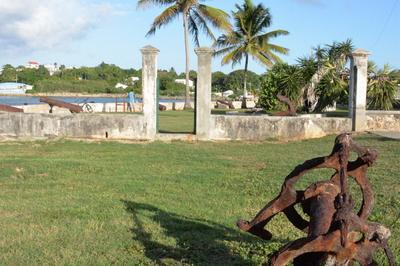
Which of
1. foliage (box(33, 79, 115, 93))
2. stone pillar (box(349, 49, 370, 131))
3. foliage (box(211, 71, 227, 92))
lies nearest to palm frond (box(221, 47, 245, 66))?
stone pillar (box(349, 49, 370, 131))

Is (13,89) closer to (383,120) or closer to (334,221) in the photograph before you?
(383,120)

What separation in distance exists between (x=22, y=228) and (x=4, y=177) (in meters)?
3.25

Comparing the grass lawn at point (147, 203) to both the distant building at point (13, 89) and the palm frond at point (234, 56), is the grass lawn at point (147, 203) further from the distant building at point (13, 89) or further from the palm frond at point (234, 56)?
the distant building at point (13, 89)

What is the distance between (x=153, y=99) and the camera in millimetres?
13797

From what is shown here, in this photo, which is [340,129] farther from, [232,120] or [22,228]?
[22,228]

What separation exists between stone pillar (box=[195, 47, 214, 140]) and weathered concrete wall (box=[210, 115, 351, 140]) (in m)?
0.23

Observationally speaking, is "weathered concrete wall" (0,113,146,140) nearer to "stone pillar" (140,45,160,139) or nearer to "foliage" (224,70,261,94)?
"stone pillar" (140,45,160,139)

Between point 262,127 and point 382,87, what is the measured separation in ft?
17.9

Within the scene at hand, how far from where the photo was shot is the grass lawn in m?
4.61

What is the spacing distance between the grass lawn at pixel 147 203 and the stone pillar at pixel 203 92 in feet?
7.62

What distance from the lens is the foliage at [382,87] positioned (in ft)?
56.6

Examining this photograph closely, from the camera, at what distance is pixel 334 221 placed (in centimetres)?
267

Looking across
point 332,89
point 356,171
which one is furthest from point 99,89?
point 356,171

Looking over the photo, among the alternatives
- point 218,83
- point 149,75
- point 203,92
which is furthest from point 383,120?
point 218,83
